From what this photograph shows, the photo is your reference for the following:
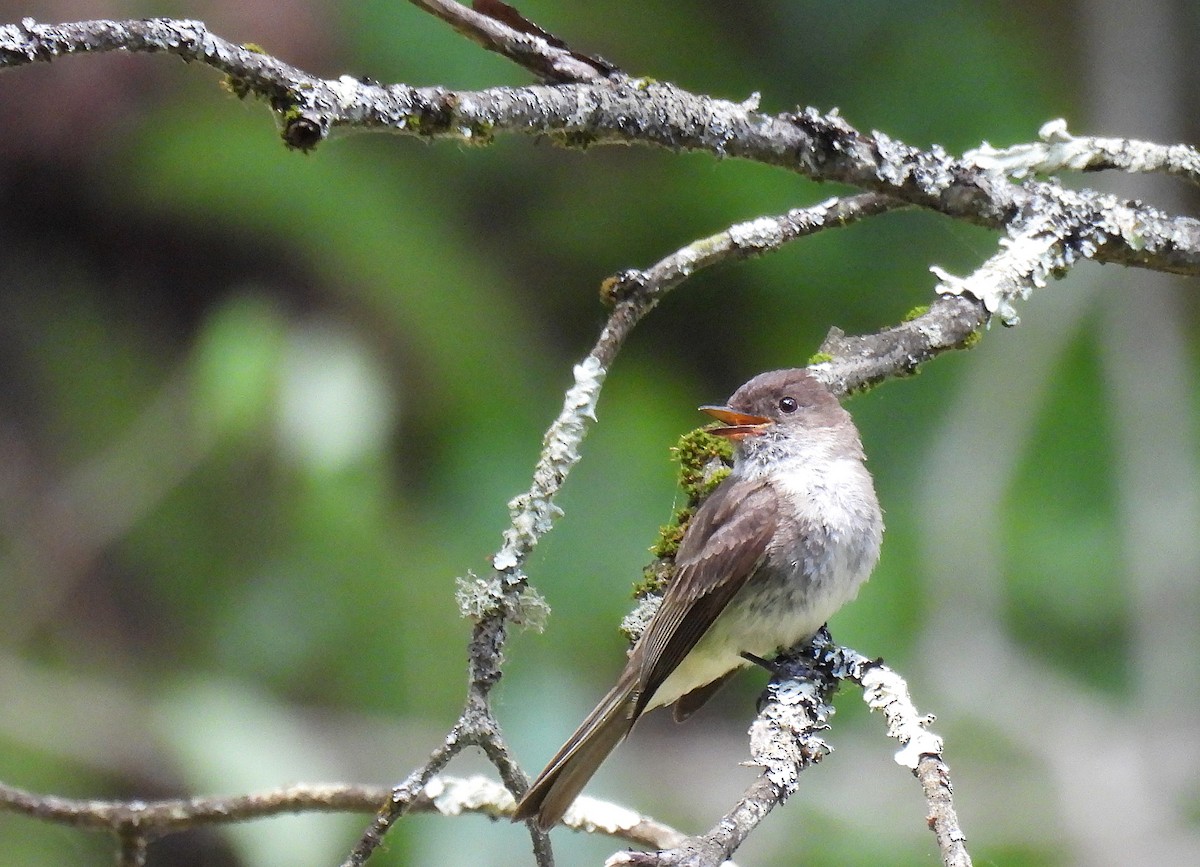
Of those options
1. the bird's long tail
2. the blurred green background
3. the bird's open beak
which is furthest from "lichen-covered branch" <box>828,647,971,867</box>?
the blurred green background

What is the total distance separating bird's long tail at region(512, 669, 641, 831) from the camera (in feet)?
8.77

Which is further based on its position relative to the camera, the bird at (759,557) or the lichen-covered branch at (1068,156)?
the bird at (759,557)

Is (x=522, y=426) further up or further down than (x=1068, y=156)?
further up

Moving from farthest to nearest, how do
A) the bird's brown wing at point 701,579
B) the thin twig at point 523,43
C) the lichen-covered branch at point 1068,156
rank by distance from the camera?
1. the bird's brown wing at point 701,579
2. the lichen-covered branch at point 1068,156
3. the thin twig at point 523,43

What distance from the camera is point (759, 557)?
326 cm

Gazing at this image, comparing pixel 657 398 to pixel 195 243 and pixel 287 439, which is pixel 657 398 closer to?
pixel 287 439

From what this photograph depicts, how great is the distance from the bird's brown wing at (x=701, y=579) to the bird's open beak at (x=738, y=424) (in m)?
0.25

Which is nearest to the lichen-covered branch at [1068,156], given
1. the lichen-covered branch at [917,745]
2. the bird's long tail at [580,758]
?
the lichen-covered branch at [917,745]

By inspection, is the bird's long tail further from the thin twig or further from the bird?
the thin twig

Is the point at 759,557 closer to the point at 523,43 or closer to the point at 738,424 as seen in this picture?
the point at 738,424

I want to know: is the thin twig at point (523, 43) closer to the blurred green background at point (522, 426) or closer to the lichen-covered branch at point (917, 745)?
the lichen-covered branch at point (917, 745)

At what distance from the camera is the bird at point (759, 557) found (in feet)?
10.2

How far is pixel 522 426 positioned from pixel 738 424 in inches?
84.7

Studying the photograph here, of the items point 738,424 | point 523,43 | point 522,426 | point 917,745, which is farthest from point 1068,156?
point 522,426
